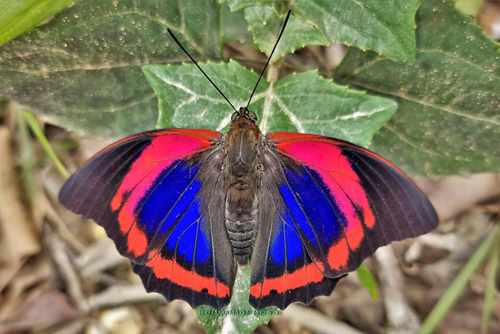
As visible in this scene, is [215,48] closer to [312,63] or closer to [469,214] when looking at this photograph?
[312,63]

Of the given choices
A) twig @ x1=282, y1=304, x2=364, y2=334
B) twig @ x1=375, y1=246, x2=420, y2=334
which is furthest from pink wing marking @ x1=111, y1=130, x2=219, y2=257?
twig @ x1=375, y1=246, x2=420, y2=334

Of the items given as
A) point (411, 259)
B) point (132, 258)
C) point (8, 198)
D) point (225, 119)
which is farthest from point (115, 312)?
point (411, 259)

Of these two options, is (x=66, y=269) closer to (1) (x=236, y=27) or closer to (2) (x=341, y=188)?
(1) (x=236, y=27)

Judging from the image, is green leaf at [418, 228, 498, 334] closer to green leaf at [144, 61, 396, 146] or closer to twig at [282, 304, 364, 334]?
twig at [282, 304, 364, 334]

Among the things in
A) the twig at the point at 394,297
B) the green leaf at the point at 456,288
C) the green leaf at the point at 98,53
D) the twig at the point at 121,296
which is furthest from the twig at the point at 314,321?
the green leaf at the point at 98,53

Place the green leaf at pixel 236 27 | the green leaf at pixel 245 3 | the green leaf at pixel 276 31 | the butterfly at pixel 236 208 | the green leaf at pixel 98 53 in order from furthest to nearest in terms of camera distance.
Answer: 1. the green leaf at pixel 236 27
2. the green leaf at pixel 98 53
3. the green leaf at pixel 276 31
4. the butterfly at pixel 236 208
5. the green leaf at pixel 245 3

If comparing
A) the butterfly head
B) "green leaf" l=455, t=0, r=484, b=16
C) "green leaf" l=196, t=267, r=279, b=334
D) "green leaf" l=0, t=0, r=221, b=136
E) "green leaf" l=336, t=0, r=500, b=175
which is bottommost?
"green leaf" l=196, t=267, r=279, b=334

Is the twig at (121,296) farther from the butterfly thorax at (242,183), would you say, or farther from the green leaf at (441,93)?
the green leaf at (441,93)
